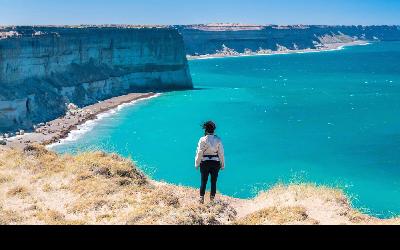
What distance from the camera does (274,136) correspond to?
59062mm

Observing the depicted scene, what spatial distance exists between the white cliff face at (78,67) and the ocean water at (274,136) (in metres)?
8.30

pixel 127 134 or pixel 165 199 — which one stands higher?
pixel 165 199

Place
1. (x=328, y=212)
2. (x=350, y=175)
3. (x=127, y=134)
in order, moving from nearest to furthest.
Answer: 1. (x=328, y=212)
2. (x=350, y=175)
3. (x=127, y=134)

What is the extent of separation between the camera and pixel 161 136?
5944 cm

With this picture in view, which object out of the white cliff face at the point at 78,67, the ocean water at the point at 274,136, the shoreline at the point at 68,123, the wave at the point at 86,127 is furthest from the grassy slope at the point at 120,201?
the white cliff face at the point at 78,67

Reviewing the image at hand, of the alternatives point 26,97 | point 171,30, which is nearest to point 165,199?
point 26,97

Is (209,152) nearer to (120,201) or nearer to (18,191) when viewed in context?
(120,201)

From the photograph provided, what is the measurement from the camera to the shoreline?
53500 millimetres

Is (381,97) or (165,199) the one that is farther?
(381,97)

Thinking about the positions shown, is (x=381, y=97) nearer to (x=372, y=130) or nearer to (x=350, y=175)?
(x=372, y=130)

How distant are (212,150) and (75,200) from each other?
4.51 metres

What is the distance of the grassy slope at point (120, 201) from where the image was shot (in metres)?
12.2

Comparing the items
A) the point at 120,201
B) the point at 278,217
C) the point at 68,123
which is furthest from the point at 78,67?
the point at 278,217

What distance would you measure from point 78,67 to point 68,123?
26.9 m
